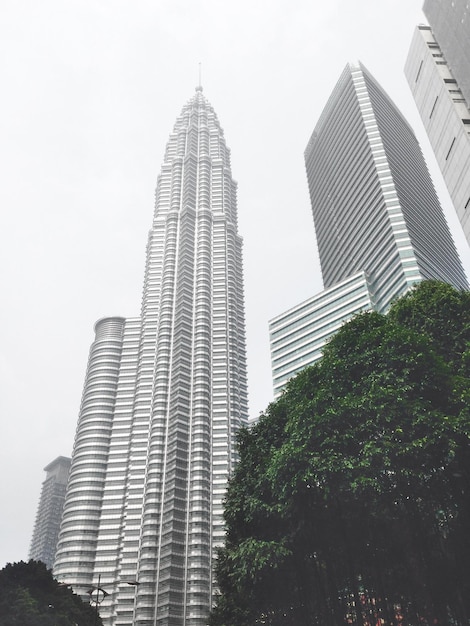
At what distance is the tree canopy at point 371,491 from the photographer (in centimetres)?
2122

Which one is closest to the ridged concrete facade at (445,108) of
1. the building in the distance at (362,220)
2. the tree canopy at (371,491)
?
the tree canopy at (371,491)

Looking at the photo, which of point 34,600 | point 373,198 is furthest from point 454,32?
→ point 373,198

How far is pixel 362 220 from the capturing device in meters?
115

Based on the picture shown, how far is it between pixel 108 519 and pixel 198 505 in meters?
20.7

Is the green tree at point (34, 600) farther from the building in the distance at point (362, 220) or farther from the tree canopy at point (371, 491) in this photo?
the building in the distance at point (362, 220)

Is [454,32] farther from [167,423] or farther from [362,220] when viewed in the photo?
[167,423]

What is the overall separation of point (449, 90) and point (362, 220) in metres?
79.0

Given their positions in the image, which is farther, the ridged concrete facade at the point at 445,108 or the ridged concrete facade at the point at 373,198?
the ridged concrete facade at the point at 373,198

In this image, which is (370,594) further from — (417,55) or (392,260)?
(392,260)

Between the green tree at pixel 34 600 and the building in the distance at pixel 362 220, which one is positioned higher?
the building in the distance at pixel 362 220

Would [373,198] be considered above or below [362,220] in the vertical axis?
above

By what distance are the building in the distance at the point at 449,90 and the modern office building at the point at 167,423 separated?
63.5 meters

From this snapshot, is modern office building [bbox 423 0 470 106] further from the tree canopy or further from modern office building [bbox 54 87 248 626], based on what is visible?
modern office building [bbox 54 87 248 626]

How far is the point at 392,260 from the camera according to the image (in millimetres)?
98062
